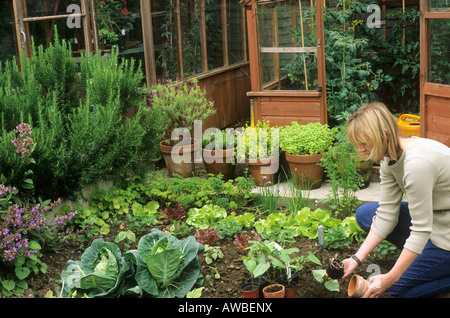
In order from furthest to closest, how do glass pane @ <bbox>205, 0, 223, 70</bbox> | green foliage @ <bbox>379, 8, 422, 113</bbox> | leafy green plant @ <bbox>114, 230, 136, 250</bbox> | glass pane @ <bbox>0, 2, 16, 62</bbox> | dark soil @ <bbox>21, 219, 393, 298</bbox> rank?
glass pane @ <bbox>205, 0, 223, 70</bbox>
green foliage @ <bbox>379, 8, 422, 113</bbox>
glass pane @ <bbox>0, 2, 16, 62</bbox>
leafy green plant @ <bbox>114, 230, 136, 250</bbox>
dark soil @ <bbox>21, 219, 393, 298</bbox>

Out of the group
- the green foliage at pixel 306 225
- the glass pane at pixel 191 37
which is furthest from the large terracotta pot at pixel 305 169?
the glass pane at pixel 191 37

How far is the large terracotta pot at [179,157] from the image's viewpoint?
21.4 ft

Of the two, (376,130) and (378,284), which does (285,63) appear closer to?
(376,130)

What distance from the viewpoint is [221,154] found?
623 cm

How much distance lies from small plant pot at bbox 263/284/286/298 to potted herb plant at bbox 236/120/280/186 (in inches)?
111

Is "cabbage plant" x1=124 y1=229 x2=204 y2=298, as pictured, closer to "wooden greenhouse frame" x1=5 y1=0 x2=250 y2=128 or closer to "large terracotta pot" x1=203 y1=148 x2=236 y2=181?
"wooden greenhouse frame" x1=5 y1=0 x2=250 y2=128

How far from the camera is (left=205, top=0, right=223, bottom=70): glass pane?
850 centimetres

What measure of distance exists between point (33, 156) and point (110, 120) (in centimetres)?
70

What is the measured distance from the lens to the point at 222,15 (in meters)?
8.97

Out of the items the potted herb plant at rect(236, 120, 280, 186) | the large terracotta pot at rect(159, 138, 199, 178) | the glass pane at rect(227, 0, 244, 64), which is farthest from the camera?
the glass pane at rect(227, 0, 244, 64)

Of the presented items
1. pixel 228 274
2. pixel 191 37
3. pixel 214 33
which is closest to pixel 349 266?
pixel 228 274

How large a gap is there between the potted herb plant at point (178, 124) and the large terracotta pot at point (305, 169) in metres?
1.24

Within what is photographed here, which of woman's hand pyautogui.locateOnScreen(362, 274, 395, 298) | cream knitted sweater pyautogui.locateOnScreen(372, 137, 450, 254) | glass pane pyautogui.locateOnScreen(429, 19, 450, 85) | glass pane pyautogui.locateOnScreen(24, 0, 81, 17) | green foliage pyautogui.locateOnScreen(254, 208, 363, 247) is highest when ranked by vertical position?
glass pane pyautogui.locateOnScreen(24, 0, 81, 17)

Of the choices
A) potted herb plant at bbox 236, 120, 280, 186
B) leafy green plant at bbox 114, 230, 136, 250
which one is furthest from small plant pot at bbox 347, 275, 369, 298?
potted herb plant at bbox 236, 120, 280, 186
